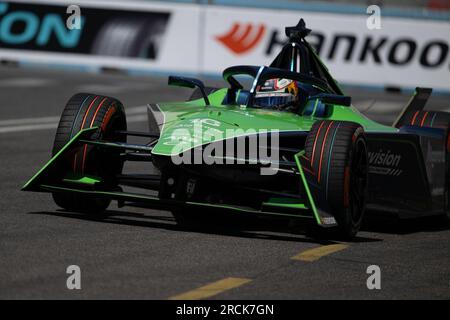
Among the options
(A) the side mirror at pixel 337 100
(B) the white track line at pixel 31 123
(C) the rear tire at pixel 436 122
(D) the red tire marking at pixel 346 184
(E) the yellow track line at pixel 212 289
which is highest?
(A) the side mirror at pixel 337 100

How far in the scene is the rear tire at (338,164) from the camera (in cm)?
869

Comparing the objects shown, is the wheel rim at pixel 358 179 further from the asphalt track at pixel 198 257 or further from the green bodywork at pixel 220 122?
the green bodywork at pixel 220 122

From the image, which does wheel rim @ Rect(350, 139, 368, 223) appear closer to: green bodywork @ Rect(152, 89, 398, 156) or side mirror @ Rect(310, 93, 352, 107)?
green bodywork @ Rect(152, 89, 398, 156)

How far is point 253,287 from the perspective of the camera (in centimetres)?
706

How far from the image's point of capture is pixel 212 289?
6938 mm

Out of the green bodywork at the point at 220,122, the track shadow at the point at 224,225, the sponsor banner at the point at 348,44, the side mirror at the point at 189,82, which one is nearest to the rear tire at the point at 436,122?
the green bodywork at the point at 220,122

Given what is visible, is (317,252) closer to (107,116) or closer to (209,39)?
(107,116)

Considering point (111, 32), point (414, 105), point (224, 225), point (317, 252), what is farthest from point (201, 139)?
point (111, 32)

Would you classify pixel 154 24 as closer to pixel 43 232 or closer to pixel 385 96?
pixel 385 96

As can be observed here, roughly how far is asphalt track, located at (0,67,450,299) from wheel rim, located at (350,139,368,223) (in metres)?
0.25

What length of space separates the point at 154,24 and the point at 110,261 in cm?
1595

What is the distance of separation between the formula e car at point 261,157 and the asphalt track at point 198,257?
9.2 inches

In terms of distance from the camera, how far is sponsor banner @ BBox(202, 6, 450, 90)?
21844 millimetres

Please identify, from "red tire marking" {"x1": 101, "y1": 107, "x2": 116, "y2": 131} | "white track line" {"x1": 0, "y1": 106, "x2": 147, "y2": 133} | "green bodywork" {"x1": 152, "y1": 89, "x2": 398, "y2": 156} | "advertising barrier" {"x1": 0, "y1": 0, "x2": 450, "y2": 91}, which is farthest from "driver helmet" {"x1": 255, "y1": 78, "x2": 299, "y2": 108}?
"advertising barrier" {"x1": 0, "y1": 0, "x2": 450, "y2": 91}
